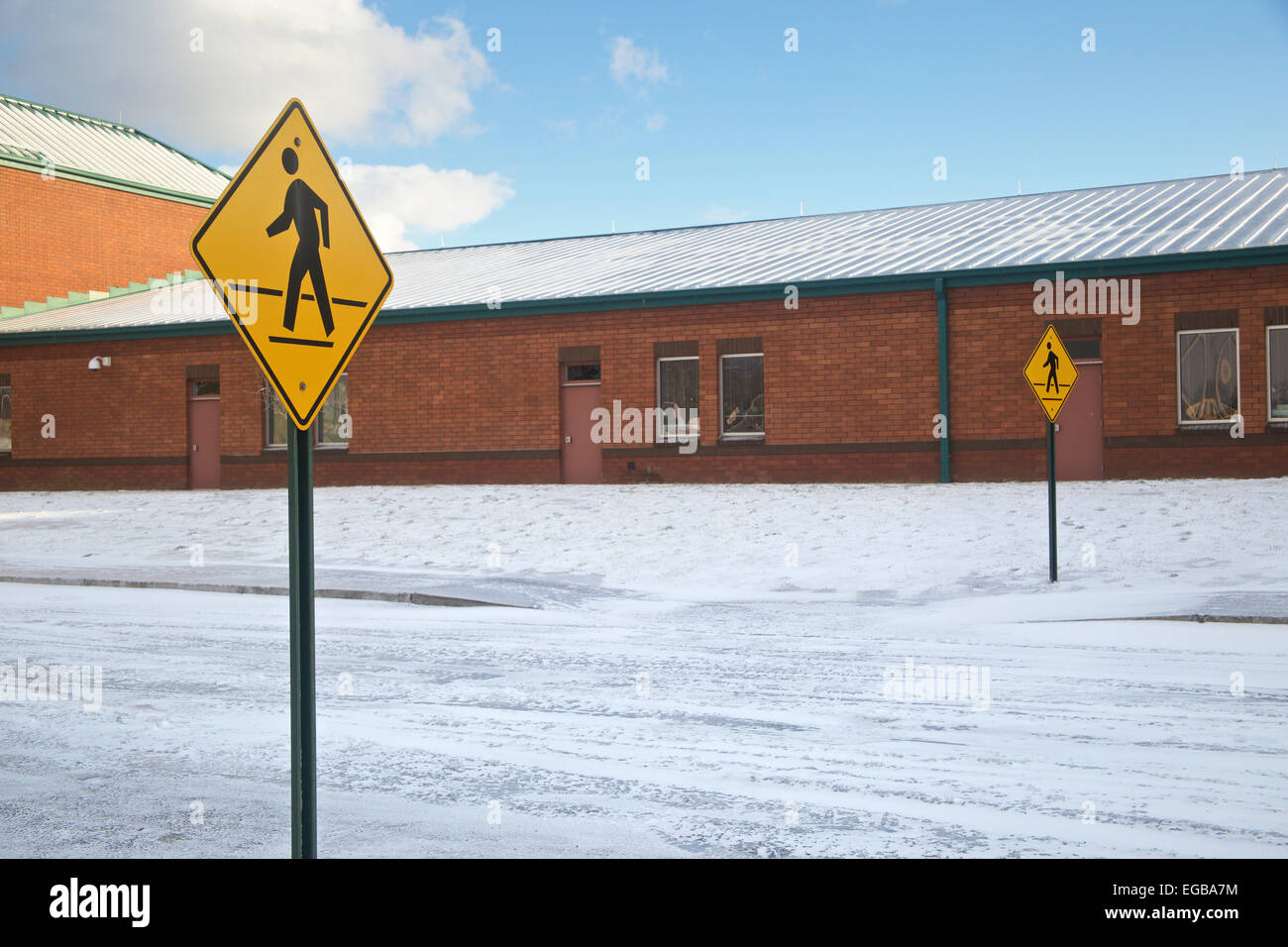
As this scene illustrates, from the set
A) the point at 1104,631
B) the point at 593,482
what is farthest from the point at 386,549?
the point at 1104,631

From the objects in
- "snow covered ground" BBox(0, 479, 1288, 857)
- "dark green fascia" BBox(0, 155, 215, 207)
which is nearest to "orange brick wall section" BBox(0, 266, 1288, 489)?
"snow covered ground" BBox(0, 479, 1288, 857)

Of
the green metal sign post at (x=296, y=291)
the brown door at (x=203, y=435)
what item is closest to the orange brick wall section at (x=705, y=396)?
the brown door at (x=203, y=435)

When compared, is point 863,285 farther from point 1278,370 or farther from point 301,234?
point 301,234

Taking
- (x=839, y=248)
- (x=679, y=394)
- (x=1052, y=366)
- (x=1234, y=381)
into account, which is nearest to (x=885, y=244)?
(x=839, y=248)

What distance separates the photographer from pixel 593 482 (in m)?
24.8

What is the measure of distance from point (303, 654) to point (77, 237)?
39.4 metres

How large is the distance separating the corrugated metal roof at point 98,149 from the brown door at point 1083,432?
33.1m

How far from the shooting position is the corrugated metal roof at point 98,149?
38.3m

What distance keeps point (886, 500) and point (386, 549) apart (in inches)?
357

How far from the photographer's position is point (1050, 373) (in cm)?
1312

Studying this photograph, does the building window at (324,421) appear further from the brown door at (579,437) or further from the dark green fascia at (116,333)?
the brown door at (579,437)

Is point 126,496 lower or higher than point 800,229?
lower

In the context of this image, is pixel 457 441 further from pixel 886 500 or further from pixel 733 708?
pixel 733 708

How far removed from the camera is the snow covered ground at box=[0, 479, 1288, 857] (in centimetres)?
499
